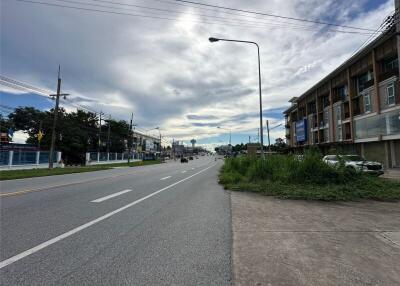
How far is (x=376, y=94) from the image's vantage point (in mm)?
32312

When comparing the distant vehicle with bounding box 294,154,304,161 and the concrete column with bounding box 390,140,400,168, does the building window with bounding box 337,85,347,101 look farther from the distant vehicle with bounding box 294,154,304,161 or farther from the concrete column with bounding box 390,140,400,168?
the distant vehicle with bounding box 294,154,304,161

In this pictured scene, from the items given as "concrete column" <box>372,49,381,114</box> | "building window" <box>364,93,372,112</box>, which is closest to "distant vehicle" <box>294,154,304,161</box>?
"concrete column" <box>372,49,381,114</box>

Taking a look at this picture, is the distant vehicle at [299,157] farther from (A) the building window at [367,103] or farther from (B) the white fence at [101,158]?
(B) the white fence at [101,158]

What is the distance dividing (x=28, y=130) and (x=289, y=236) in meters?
71.8

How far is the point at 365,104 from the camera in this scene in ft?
117

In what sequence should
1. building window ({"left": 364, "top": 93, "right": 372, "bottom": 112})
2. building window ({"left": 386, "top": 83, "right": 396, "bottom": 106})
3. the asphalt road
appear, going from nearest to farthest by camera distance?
the asphalt road
building window ({"left": 386, "top": 83, "right": 396, "bottom": 106})
building window ({"left": 364, "top": 93, "right": 372, "bottom": 112})

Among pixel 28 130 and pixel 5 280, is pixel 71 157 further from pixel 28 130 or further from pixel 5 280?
pixel 5 280

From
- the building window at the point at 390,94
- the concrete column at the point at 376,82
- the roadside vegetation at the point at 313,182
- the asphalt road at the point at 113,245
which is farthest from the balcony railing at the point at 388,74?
the asphalt road at the point at 113,245

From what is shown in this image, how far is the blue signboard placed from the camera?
60075 mm

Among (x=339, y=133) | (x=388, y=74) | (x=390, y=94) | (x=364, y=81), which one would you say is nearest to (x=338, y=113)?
(x=339, y=133)

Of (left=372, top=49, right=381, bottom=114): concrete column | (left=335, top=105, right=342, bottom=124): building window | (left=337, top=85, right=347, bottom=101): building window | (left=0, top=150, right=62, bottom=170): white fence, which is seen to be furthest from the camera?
(left=335, top=105, right=342, bottom=124): building window

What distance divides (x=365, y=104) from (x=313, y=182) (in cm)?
3000

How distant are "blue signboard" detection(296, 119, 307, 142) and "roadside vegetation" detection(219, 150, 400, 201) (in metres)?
48.8

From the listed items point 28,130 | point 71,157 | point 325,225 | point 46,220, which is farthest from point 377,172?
point 28,130
